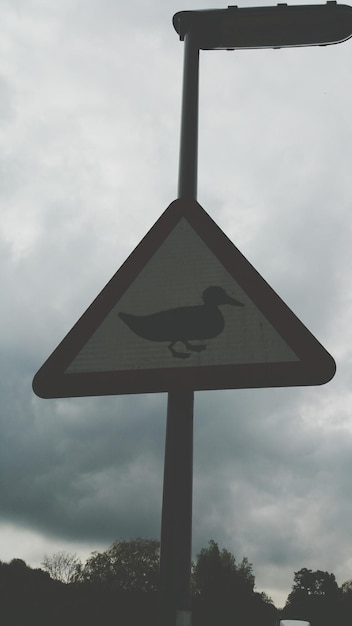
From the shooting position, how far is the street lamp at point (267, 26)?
235 centimetres

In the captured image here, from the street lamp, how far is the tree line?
12081 millimetres

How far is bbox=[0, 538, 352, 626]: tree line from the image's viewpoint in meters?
29.5

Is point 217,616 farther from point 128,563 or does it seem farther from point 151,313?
point 151,313

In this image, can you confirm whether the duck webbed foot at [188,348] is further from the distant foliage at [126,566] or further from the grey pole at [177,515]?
the distant foliage at [126,566]

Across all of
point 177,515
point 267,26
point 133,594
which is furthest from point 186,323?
point 133,594

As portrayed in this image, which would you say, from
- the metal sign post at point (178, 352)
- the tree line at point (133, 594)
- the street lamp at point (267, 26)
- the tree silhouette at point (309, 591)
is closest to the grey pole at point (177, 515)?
the metal sign post at point (178, 352)

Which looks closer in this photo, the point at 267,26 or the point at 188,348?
the point at 188,348

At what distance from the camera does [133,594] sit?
3475cm

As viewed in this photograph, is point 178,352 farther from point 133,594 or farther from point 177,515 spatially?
point 133,594

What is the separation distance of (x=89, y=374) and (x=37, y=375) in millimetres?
184

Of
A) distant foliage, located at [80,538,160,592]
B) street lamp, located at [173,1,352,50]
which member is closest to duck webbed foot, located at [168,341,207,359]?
street lamp, located at [173,1,352,50]

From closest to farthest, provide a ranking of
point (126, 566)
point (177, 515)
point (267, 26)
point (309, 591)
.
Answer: point (177, 515), point (267, 26), point (126, 566), point (309, 591)

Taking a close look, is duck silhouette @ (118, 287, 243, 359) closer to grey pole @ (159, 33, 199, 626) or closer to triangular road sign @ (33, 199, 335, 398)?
triangular road sign @ (33, 199, 335, 398)

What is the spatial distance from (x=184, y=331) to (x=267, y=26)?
4.97 ft
